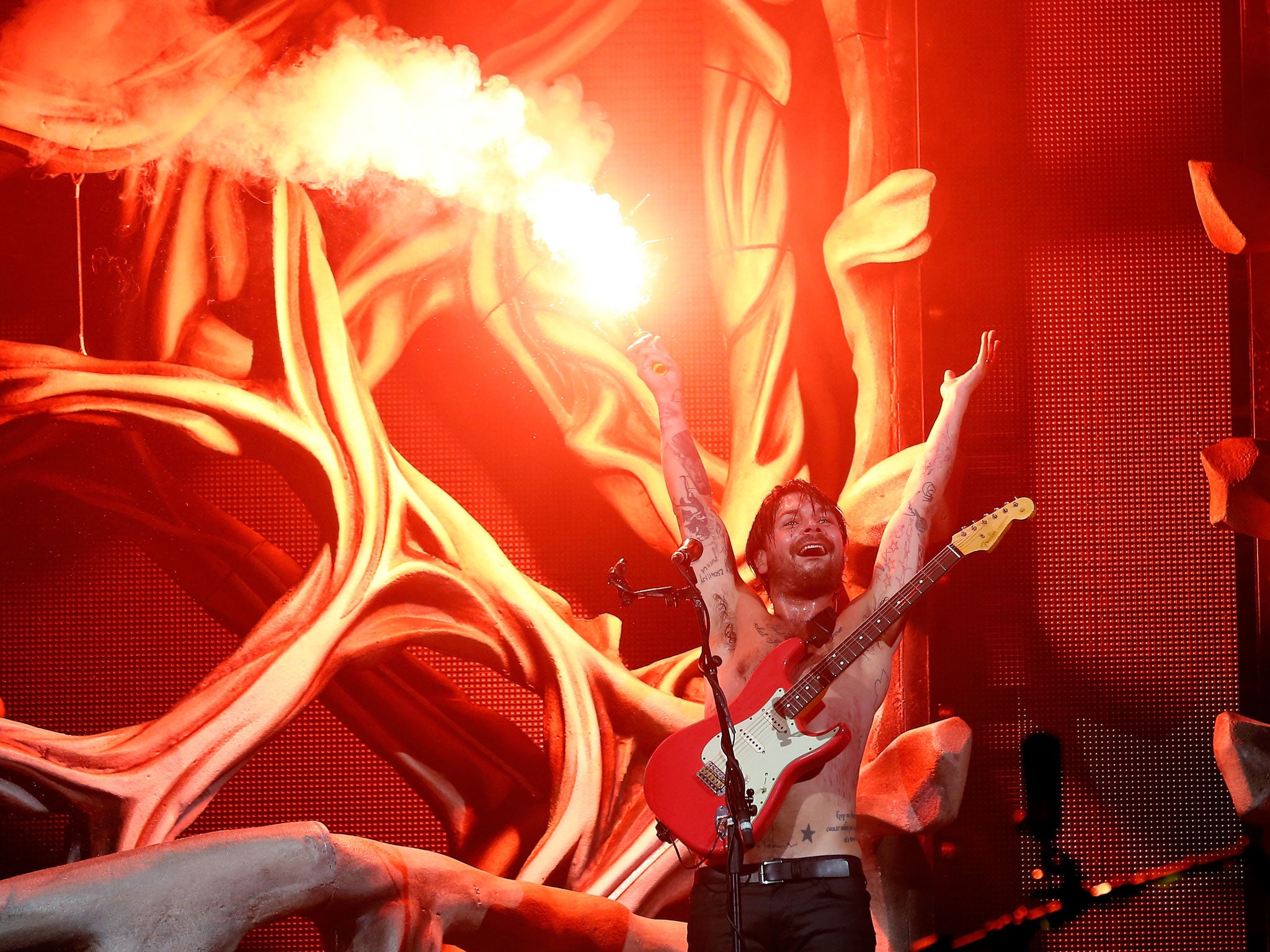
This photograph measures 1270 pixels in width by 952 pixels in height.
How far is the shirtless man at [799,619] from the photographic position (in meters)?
2.92

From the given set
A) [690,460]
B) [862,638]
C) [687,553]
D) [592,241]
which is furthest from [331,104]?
[862,638]

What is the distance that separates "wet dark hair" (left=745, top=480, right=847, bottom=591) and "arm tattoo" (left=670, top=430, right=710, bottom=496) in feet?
0.67

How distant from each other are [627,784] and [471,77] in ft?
8.52

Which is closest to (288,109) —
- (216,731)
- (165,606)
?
(165,606)

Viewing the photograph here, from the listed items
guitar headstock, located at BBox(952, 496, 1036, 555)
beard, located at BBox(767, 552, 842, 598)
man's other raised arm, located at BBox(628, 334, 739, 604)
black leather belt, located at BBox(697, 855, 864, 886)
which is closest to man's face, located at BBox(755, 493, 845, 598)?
beard, located at BBox(767, 552, 842, 598)

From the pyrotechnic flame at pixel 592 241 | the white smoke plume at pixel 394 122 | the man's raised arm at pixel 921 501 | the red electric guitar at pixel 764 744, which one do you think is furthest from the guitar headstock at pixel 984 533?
the white smoke plume at pixel 394 122

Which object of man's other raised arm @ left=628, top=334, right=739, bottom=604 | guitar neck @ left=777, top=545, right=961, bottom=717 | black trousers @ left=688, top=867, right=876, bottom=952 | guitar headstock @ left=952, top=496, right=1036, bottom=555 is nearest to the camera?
black trousers @ left=688, top=867, right=876, bottom=952

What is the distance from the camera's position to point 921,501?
11.2 feet

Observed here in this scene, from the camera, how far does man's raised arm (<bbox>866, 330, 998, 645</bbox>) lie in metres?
3.31

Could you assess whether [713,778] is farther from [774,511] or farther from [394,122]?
[394,122]

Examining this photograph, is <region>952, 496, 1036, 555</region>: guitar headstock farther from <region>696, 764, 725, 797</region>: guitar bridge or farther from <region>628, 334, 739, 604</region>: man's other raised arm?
<region>696, 764, 725, 797</region>: guitar bridge

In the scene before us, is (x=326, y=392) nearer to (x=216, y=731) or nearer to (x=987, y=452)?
(x=216, y=731)

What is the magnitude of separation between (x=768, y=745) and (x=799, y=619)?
45cm

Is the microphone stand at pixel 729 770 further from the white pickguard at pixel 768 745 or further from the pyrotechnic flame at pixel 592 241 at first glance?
the pyrotechnic flame at pixel 592 241
